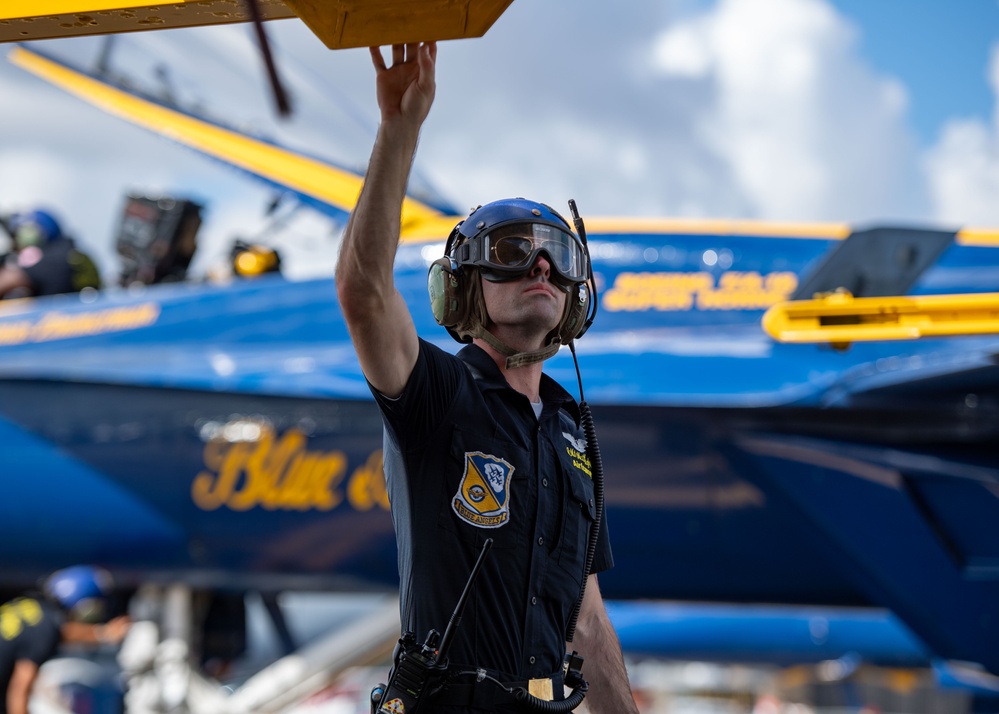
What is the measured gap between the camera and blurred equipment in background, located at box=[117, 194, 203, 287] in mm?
8328

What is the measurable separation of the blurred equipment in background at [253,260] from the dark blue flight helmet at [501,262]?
5426 mm

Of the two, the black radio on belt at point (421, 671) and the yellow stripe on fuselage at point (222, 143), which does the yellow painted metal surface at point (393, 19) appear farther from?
the yellow stripe on fuselage at point (222, 143)

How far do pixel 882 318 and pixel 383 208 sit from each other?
402 cm

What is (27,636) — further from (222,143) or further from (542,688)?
(542,688)

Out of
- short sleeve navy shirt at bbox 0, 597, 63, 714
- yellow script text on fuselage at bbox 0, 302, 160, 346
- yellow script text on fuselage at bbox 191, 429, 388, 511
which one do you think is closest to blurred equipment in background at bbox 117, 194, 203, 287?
yellow script text on fuselage at bbox 0, 302, 160, 346

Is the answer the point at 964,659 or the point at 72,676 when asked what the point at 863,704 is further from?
the point at 72,676

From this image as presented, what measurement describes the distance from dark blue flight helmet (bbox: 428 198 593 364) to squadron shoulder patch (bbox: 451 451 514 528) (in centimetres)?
29

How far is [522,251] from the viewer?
2.40m

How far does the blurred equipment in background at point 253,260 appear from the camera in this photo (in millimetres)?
7711

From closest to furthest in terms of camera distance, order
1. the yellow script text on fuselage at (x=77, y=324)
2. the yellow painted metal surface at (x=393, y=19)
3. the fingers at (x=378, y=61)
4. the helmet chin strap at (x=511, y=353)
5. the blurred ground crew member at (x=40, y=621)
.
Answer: the yellow painted metal surface at (x=393, y=19) → the fingers at (x=378, y=61) → the helmet chin strap at (x=511, y=353) → the blurred ground crew member at (x=40, y=621) → the yellow script text on fuselage at (x=77, y=324)

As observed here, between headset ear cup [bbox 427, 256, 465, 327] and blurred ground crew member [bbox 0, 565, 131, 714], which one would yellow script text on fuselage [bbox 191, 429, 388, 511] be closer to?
blurred ground crew member [bbox 0, 565, 131, 714]

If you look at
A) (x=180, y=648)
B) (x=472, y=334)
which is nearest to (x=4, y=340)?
(x=180, y=648)

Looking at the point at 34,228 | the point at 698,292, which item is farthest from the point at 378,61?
the point at 34,228

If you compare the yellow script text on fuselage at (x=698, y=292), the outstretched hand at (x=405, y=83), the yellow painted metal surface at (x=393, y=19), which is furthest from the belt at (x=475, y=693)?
the yellow script text on fuselage at (x=698, y=292)
